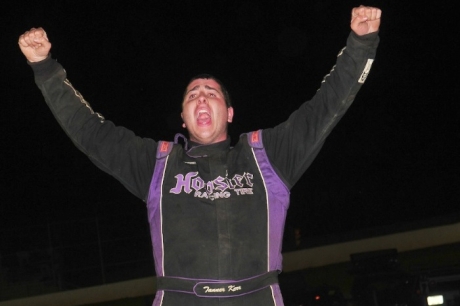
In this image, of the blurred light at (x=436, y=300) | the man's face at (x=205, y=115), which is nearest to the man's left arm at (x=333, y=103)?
the man's face at (x=205, y=115)

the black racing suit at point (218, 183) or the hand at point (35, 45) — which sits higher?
the hand at point (35, 45)

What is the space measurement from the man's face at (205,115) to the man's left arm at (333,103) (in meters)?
0.31

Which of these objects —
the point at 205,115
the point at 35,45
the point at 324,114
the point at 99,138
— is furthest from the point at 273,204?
the point at 35,45

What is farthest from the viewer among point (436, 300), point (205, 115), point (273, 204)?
point (436, 300)

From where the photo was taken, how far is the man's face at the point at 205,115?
3250 mm

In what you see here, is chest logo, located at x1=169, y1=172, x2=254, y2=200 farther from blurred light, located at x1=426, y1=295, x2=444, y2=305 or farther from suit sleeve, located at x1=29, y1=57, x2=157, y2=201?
blurred light, located at x1=426, y1=295, x2=444, y2=305

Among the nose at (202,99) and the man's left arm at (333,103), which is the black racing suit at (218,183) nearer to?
the man's left arm at (333,103)

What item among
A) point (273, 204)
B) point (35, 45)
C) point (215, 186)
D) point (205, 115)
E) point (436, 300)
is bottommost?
point (436, 300)

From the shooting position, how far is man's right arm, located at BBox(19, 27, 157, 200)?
3115mm

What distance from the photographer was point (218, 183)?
118 inches

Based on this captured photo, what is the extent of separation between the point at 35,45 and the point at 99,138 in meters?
0.50

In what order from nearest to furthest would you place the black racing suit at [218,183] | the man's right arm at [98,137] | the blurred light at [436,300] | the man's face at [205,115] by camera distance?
the black racing suit at [218,183] < the man's right arm at [98,137] < the man's face at [205,115] < the blurred light at [436,300]

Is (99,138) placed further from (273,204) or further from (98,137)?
(273,204)

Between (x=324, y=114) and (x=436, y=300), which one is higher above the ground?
(x=324, y=114)
